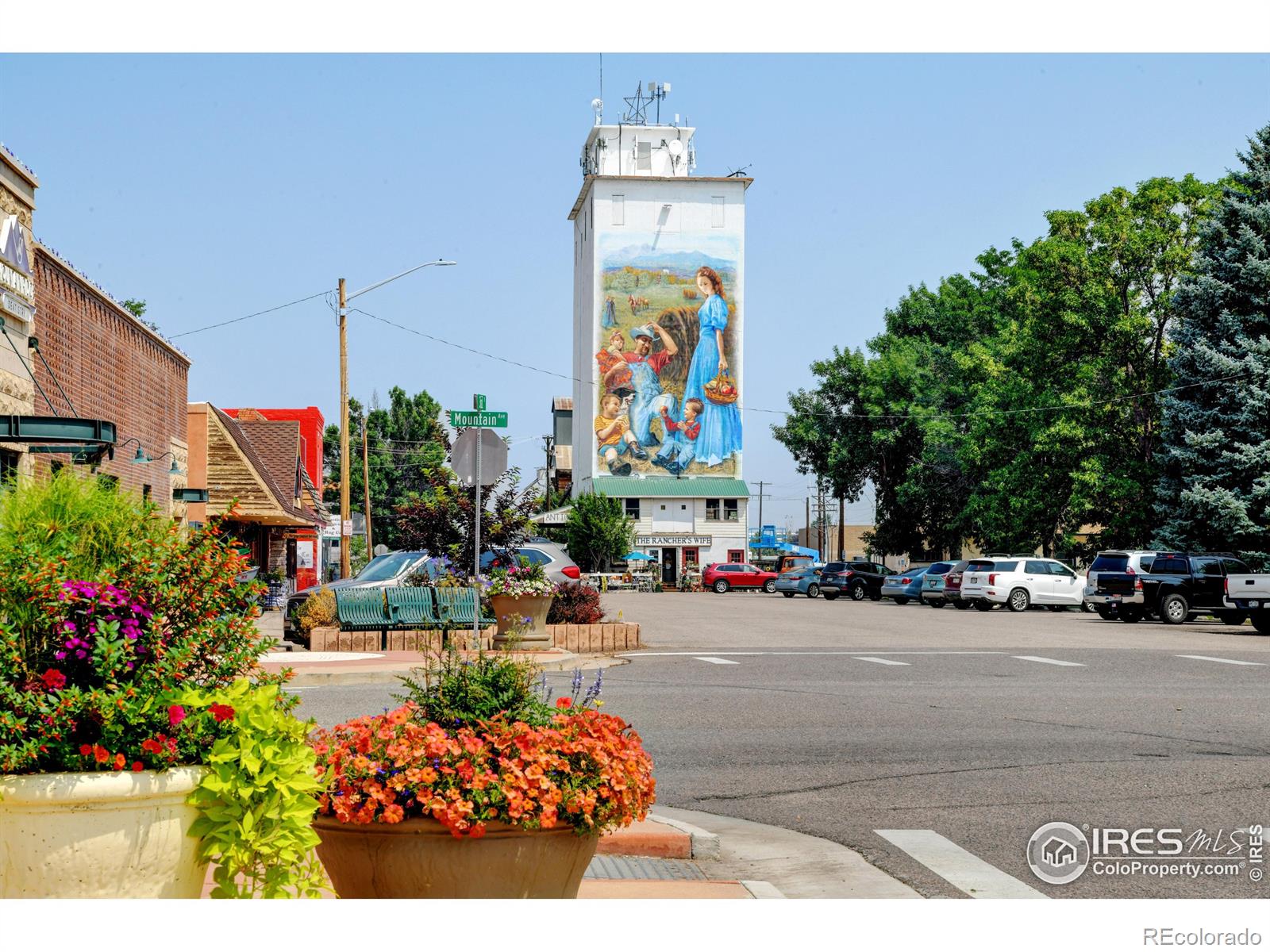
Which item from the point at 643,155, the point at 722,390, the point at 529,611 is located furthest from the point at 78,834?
the point at 643,155

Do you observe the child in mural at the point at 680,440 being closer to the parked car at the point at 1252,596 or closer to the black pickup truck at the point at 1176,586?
the black pickup truck at the point at 1176,586

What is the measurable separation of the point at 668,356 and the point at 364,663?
233ft

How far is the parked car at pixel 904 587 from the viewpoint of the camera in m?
50.5

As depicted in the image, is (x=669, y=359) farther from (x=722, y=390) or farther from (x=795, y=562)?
(x=795, y=562)

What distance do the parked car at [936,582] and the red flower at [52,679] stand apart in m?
43.5

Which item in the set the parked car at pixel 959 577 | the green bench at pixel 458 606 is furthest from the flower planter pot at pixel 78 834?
the parked car at pixel 959 577

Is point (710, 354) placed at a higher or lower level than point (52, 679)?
higher

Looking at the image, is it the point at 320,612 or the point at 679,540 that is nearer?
the point at 320,612

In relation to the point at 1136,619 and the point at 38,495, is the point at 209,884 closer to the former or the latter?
the point at 38,495

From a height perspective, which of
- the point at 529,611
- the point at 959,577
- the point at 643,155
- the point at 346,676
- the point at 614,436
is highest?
the point at 643,155

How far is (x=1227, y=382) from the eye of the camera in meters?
41.4

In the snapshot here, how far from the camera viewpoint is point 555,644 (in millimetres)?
21641

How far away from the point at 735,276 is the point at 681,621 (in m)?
58.6

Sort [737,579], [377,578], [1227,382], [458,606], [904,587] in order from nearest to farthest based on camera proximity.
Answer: [458,606], [377,578], [1227,382], [904,587], [737,579]
